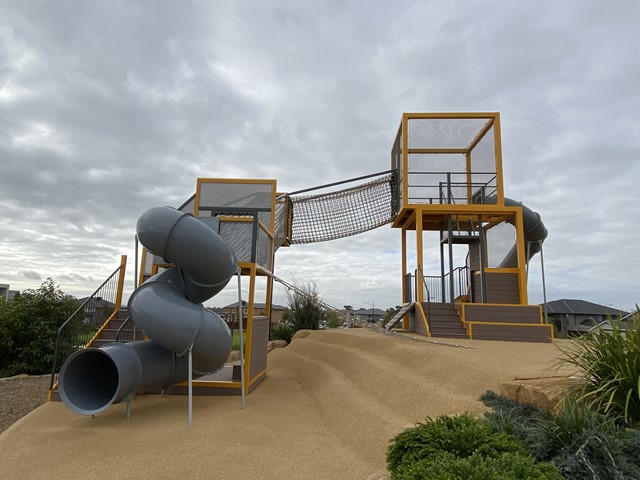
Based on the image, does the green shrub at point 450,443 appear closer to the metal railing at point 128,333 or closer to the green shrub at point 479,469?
the green shrub at point 479,469

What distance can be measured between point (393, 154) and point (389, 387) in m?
10.6

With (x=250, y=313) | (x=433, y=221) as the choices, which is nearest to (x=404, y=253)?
(x=433, y=221)

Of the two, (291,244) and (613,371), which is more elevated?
(291,244)

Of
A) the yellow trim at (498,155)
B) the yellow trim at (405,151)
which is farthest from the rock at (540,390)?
the yellow trim at (405,151)

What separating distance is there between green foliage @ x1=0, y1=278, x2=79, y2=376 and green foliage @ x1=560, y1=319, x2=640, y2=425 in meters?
13.6

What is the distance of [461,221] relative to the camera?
13.3 m

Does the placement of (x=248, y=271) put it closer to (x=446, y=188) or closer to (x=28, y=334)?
(x=446, y=188)

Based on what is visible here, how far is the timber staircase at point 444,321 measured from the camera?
10.3m

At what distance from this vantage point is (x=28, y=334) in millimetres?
12383

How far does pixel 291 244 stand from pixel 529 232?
317 inches

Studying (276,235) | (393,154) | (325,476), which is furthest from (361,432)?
(393,154)

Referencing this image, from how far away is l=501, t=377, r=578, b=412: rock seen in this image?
13.8 feet

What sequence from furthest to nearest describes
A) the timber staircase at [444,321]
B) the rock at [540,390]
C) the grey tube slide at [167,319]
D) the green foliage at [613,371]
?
the timber staircase at [444,321]
the grey tube slide at [167,319]
the rock at [540,390]
the green foliage at [613,371]

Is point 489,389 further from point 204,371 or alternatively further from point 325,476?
point 204,371
